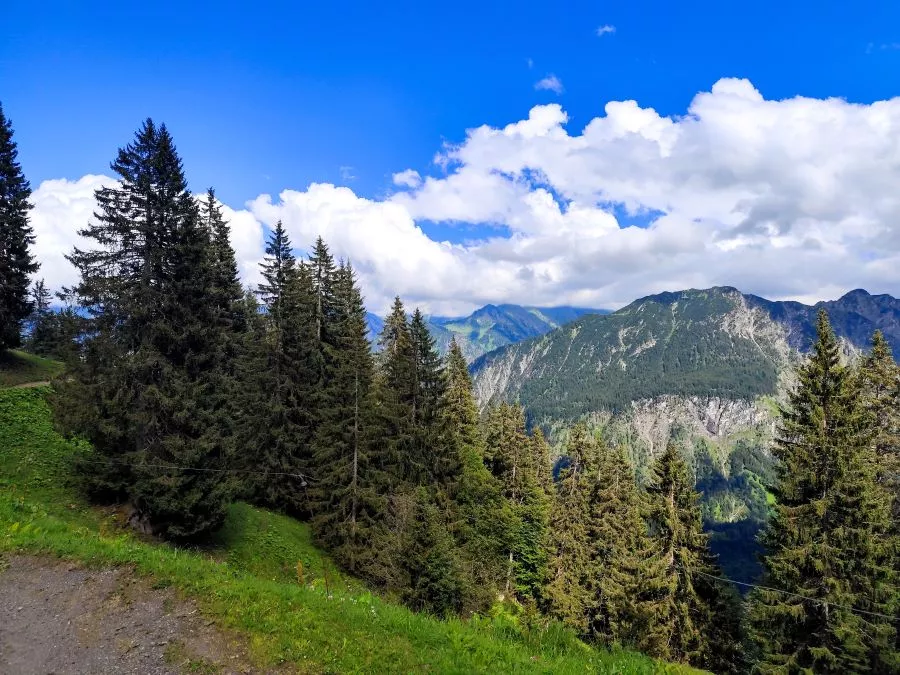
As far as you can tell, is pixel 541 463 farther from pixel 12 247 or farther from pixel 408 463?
pixel 12 247

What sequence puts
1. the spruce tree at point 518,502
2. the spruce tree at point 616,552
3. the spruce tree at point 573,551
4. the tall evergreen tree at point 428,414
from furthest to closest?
the spruce tree at point 518,502
the spruce tree at point 573,551
the tall evergreen tree at point 428,414
the spruce tree at point 616,552

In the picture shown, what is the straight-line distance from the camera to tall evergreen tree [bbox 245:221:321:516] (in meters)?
30.1

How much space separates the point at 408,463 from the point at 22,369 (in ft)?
85.4

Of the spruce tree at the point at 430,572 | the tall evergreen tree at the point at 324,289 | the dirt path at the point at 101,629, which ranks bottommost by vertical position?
the spruce tree at the point at 430,572

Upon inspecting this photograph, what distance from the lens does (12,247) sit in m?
31.5

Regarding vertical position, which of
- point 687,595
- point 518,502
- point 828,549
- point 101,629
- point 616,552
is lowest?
point 616,552

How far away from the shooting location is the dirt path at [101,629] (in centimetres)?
830

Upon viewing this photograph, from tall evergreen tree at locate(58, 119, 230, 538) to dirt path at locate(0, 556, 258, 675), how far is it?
24.9 ft

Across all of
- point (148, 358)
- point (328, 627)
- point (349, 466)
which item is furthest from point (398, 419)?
point (328, 627)

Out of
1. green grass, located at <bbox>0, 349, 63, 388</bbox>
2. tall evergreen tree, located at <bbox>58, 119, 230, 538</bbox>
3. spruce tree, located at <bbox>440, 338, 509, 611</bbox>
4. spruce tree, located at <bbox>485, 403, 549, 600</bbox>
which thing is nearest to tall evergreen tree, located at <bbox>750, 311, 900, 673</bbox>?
spruce tree, located at <bbox>440, 338, 509, 611</bbox>

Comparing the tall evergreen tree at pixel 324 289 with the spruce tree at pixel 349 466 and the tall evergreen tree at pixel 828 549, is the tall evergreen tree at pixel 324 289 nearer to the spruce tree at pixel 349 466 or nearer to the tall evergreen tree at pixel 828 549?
the spruce tree at pixel 349 466

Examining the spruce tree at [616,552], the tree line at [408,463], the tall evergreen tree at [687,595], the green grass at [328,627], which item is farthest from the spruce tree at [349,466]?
the tall evergreen tree at [687,595]

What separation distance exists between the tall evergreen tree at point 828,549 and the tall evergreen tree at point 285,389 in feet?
79.1

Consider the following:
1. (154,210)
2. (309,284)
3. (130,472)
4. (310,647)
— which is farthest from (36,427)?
(310,647)
